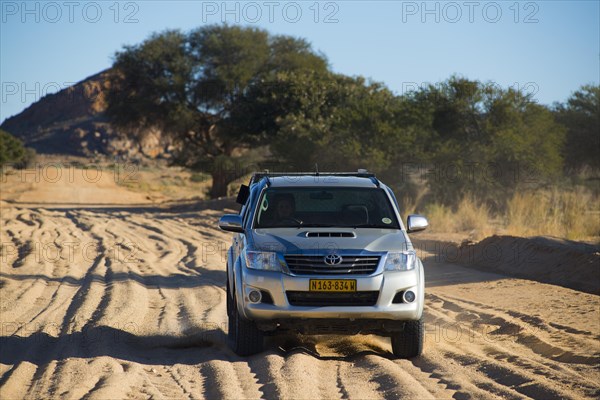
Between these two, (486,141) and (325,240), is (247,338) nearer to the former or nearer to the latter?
(325,240)

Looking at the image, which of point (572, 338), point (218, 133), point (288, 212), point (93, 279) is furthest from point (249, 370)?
point (218, 133)

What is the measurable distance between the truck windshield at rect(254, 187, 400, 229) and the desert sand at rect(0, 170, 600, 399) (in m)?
1.37

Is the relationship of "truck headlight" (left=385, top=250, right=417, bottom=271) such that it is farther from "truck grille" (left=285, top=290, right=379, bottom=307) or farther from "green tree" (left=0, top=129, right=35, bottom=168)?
"green tree" (left=0, top=129, right=35, bottom=168)

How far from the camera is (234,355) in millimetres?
8930

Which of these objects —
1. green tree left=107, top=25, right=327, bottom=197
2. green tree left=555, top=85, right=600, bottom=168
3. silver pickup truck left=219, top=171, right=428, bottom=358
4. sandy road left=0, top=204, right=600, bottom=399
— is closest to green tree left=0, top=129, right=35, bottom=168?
green tree left=107, top=25, right=327, bottom=197

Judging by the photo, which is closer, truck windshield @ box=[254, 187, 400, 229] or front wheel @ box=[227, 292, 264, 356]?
front wheel @ box=[227, 292, 264, 356]

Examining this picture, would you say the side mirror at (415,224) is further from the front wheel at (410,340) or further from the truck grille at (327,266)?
the front wheel at (410,340)

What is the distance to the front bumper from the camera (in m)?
8.35

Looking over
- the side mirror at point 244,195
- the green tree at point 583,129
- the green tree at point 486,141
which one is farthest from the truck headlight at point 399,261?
the green tree at point 583,129

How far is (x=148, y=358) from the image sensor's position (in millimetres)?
8914

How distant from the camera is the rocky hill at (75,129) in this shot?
99562mm

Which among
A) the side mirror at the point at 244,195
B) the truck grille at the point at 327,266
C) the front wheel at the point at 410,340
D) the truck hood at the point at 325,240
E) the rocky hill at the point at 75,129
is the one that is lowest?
the front wheel at the point at 410,340

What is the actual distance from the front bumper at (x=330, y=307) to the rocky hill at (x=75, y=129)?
274 feet

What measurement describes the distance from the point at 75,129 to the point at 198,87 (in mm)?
60356
